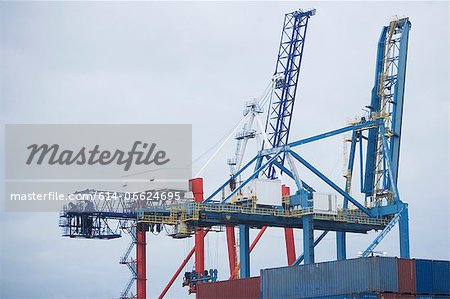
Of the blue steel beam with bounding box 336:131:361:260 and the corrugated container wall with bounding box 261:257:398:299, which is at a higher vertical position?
the blue steel beam with bounding box 336:131:361:260

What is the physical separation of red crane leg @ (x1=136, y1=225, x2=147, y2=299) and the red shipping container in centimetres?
4469

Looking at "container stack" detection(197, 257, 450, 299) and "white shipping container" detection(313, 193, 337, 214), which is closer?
"container stack" detection(197, 257, 450, 299)

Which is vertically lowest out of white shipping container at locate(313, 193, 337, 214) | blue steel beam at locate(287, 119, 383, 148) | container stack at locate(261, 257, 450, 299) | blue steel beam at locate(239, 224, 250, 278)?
container stack at locate(261, 257, 450, 299)

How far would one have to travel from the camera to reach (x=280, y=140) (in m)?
115

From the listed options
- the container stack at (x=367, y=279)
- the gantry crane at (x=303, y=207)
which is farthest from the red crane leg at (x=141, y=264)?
the container stack at (x=367, y=279)

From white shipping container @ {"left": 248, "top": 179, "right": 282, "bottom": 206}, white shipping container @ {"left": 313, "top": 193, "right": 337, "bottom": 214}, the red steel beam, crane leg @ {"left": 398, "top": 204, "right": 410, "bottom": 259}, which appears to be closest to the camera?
white shipping container @ {"left": 248, "top": 179, "right": 282, "bottom": 206}

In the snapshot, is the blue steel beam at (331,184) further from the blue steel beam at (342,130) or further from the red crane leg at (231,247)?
the red crane leg at (231,247)

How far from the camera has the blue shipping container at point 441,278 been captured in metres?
75.8

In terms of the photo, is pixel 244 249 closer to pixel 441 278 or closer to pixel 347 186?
pixel 347 186

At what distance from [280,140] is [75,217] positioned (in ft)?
78.6

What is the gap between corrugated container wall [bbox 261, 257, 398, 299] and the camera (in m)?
72.9

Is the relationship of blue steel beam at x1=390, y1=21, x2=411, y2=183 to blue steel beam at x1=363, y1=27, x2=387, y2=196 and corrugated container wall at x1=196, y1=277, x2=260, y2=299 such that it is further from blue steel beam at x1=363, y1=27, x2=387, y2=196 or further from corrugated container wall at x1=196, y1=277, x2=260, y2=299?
corrugated container wall at x1=196, y1=277, x2=260, y2=299

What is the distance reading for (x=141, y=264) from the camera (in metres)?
115

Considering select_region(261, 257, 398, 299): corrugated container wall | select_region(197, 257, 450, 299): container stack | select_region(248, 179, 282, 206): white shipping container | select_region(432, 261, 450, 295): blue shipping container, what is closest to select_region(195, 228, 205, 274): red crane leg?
select_region(248, 179, 282, 206): white shipping container
